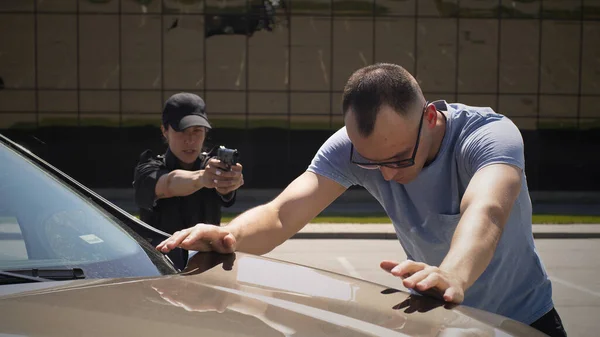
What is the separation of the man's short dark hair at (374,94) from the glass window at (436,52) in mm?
22272

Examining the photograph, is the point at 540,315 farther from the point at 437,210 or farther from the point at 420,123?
the point at 420,123

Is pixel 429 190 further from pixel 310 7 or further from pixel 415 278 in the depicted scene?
pixel 310 7

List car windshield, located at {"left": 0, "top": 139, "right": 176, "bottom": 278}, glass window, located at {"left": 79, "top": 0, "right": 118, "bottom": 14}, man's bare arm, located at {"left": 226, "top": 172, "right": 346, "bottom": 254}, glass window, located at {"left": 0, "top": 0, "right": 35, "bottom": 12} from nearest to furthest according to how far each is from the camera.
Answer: car windshield, located at {"left": 0, "top": 139, "right": 176, "bottom": 278}
man's bare arm, located at {"left": 226, "top": 172, "right": 346, "bottom": 254}
glass window, located at {"left": 0, "top": 0, "right": 35, "bottom": 12}
glass window, located at {"left": 79, "top": 0, "right": 118, "bottom": 14}

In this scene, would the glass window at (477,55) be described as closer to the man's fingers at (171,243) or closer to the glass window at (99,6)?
the glass window at (99,6)

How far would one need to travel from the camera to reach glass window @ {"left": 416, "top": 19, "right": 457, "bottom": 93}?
25.0 metres

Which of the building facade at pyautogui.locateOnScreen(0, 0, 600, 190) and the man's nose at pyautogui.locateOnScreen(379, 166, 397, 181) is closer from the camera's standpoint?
the man's nose at pyautogui.locateOnScreen(379, 166, 397, 181)

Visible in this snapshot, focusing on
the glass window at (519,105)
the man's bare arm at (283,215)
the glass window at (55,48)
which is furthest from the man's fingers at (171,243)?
the glass window at (519,105)

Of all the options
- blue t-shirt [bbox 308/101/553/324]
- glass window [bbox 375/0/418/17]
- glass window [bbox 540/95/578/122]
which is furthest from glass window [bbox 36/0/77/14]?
blue t-shirt [bbox 308/101/553/324]

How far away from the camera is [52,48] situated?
80.8 ft

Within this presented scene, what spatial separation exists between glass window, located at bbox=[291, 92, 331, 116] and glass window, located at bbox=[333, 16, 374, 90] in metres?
0.60

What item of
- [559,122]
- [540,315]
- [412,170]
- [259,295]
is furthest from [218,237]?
[559,122]

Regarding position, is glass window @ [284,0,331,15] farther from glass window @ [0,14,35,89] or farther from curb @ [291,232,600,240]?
curb @ [291,232,600,240]

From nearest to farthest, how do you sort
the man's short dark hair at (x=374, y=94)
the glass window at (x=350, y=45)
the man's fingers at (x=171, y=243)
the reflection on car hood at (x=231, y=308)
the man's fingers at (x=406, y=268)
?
the reflection on car hood at (x=231, y=308), the man's fingers at (x=406, y=268), the man's fingers at (x=171, y=243), the man's short dark hair at (x=374, y=94), the glass window at (x=350, y=45)

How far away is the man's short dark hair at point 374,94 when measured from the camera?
9.47 ft
